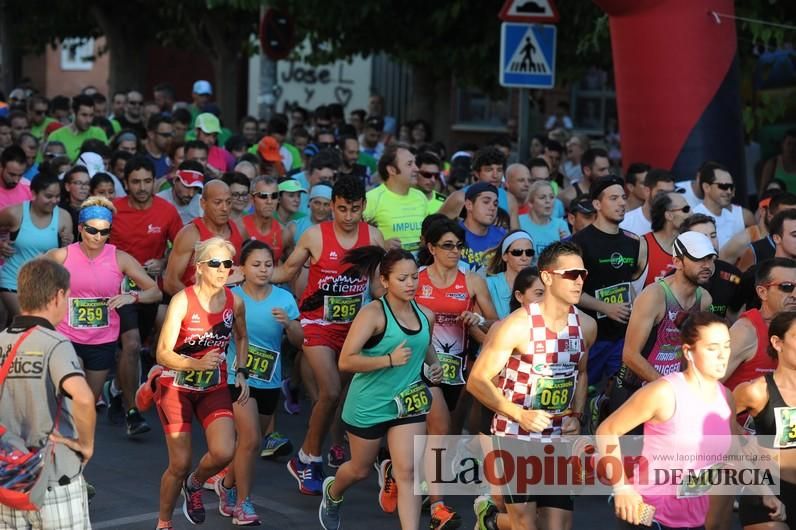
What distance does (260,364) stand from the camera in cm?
834

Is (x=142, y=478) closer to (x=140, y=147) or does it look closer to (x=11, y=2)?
(x=140, y=147)

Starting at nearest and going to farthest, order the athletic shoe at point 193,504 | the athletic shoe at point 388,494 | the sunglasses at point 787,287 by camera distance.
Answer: the sunglasses at point 787,287 → the athletic shoe at point 193,504 → the athletic shoe at point 388,494

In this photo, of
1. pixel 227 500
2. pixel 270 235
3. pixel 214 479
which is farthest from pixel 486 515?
pixel 270 235

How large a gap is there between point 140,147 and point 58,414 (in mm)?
11220

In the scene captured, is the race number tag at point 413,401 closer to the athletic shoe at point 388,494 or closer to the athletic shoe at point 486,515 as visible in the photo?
the athletic shoe at point 486,515

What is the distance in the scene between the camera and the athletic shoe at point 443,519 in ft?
24.8

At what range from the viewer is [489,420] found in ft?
28.3

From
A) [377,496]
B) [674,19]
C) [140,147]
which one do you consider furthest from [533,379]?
[140,147]

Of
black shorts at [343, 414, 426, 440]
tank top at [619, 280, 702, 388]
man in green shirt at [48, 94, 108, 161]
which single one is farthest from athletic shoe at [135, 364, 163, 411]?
man in green shirt at [48, 94, 108, 161]

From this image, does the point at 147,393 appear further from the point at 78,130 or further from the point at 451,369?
the point at 78,130

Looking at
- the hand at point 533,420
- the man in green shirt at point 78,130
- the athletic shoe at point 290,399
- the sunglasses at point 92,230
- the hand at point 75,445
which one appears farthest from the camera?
the man in green shirt at point 78,130

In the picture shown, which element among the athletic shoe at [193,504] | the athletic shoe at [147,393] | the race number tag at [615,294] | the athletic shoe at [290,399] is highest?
the race number tag at [615,294]

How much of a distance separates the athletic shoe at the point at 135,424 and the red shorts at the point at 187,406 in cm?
241

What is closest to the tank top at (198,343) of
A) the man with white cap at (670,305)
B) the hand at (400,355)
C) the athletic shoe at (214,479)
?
the athletic shoe at (214,479)
